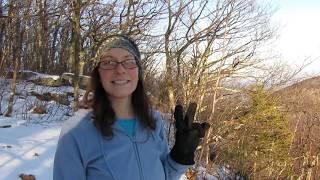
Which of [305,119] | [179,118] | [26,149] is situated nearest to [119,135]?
[179,118]

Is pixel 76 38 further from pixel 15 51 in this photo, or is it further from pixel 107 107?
pixel 107 107

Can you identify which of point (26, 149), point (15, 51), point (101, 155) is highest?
point (15, 51)

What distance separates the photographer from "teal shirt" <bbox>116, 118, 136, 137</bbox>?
6.42 feet

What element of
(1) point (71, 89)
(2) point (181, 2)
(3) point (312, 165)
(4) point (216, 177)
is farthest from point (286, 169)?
(1) point (71, 89)

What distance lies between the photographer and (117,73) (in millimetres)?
1915

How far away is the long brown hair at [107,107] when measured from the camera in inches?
73.4

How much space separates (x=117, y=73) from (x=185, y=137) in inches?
19.4

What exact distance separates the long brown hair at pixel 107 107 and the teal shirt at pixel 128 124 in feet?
0.15

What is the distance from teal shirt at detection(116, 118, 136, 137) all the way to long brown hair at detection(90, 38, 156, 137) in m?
0.04

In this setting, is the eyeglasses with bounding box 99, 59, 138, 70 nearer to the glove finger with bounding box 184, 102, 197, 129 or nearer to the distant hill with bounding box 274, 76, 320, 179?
the glove finger with bounding box 184, 102, 197, 129

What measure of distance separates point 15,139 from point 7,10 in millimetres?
3777

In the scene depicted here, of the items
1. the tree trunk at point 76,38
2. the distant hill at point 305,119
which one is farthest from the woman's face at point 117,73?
the distant hill at point 305,119

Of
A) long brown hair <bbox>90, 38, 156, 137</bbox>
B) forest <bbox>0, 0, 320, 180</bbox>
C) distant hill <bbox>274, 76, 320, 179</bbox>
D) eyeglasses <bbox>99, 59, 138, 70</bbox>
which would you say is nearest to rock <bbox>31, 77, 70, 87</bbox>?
forest <bbox>0, 0, 320, 180</bbox>

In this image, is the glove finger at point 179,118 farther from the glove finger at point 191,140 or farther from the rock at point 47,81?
the rock at point 47,81
